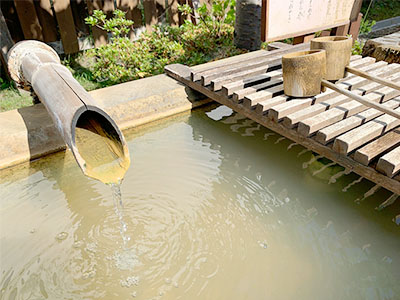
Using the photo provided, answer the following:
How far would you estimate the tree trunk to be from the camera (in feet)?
16.6

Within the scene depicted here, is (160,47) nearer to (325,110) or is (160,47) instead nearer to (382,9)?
(325,110)

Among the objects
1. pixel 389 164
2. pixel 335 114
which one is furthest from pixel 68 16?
pixel 389 164

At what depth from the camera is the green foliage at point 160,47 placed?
4.91 metres

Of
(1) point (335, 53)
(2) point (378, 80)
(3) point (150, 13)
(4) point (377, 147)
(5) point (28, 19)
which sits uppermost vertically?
(5) point (28, 19)

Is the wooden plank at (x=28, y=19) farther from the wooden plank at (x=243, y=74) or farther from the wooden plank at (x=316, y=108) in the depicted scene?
the wooden plank at (x=316, y=108)

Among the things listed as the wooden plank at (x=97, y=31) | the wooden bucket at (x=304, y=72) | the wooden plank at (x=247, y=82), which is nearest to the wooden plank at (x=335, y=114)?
the wooden bucket at (x=304, y=72)

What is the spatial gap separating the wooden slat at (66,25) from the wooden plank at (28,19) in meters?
0.31

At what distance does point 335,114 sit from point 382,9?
8.59 m

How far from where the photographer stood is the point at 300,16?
3889 millimetres

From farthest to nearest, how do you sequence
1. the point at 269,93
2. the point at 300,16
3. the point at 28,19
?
the point at 28,19
the point at 300,16
the point at 269,93

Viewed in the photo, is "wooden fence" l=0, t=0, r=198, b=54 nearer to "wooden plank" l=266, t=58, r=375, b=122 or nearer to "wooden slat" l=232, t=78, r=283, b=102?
"wooden slat" l=232, t=78, r=283, b=102

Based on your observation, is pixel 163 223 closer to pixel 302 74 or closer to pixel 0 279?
pixel 0 279

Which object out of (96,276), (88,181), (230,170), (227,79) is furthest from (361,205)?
(88,181)

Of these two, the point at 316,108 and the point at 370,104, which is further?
the point at 316,108
